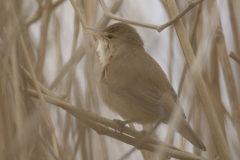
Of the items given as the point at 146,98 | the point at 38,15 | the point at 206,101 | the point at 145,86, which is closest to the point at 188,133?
the point at 206,101

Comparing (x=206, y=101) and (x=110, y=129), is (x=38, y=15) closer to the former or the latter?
(x=110, y=129)

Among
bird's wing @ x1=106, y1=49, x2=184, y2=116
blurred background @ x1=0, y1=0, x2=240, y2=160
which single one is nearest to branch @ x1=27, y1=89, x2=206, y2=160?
blurred background @ x1=0, y1=0, x2=240, y2=160

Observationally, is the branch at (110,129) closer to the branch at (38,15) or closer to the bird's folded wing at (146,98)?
the bird's folded wing at (146,98)

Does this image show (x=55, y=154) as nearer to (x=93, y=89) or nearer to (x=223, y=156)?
(x=93, y=89)

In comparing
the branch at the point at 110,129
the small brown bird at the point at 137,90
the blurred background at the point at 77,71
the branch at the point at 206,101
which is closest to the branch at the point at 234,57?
the blurred background at the point at 77,71

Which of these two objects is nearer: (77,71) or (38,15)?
(77,71)

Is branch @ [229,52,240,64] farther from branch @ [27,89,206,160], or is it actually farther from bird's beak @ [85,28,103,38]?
bird's beak @ [85,28,103,38]

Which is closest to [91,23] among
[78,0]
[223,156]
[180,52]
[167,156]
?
[78,0]

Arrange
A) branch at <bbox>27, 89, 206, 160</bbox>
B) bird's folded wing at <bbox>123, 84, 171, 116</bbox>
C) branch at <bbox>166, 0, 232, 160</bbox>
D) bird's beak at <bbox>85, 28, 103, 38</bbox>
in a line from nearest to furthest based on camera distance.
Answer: branch at <bbox>27, 89, 206, 160</bbox>, branch at <bbox>166, 0, 232, 160</bbox>, bird's folded wing at <bbox>123, 84, 171, 116</bbox>, bird's beak at <bbox>85, 28, 103, 38</bbox>
